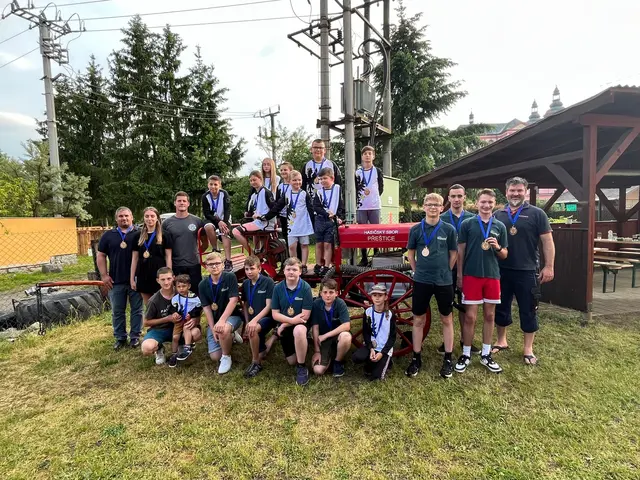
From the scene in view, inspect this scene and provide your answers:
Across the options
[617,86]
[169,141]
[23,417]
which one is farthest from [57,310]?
[169,141]

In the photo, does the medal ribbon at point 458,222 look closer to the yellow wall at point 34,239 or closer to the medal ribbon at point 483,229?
the medal ribbon at point 483,229

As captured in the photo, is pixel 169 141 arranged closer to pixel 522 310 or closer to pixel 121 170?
pixel 121 170

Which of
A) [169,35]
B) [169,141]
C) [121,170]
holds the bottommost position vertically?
[121,170]

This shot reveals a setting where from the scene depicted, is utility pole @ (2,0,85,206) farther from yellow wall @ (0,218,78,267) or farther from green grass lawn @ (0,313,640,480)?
green grass lawn @ (0,313,640,480)

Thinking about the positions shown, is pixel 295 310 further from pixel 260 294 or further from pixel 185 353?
pixel 185 353

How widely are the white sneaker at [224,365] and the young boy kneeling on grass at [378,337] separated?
134 cm

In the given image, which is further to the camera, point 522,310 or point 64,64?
point 64,64

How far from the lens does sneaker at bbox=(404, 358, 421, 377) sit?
349 cm

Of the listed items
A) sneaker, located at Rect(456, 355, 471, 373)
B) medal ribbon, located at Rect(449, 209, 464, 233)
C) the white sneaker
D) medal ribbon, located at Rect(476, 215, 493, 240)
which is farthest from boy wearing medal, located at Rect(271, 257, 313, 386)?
medal ribbon, located at Rect(476, 215, 493, 240)

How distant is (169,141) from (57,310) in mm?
17271

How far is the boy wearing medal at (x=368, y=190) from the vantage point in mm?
4828

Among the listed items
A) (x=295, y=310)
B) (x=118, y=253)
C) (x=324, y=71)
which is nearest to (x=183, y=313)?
(x=118, y=253)

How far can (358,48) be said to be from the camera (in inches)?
381

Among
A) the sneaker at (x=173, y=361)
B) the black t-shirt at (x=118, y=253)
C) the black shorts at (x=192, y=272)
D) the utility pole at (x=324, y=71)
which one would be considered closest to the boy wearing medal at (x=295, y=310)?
the sneaker at (x=173, y=361)
